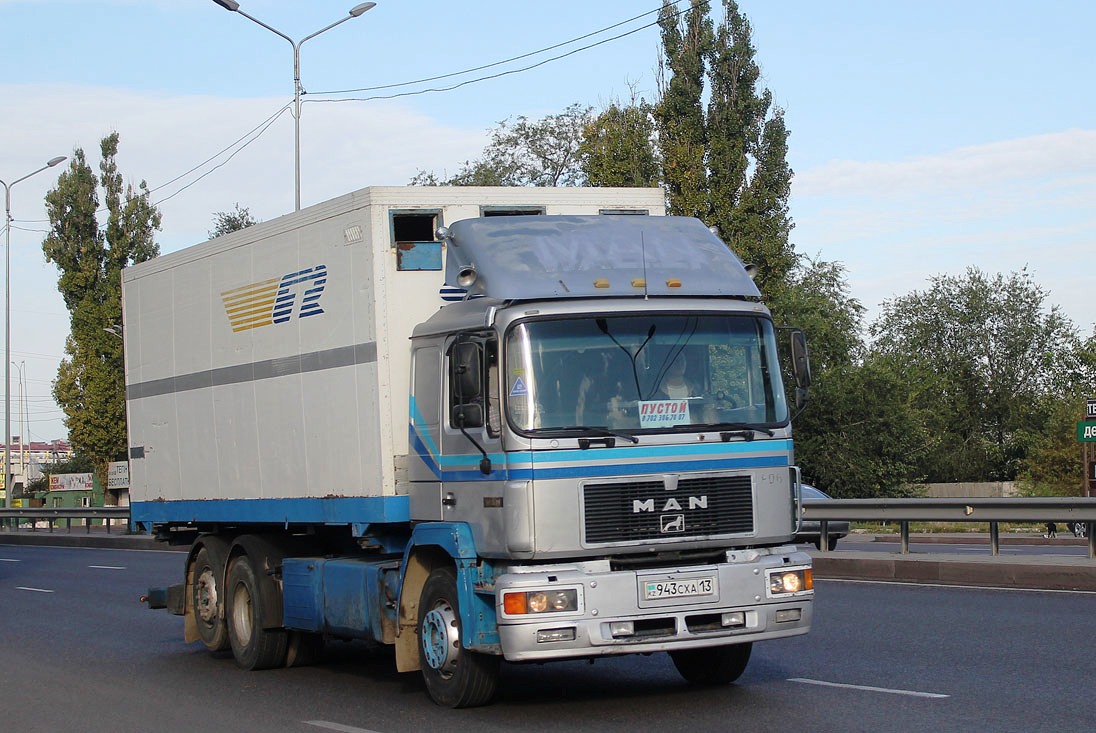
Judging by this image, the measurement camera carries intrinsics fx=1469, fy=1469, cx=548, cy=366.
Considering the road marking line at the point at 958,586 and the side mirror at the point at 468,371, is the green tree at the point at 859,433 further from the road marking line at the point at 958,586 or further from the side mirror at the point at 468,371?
the side mirror at the point at 468,371

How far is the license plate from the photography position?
8.56 m

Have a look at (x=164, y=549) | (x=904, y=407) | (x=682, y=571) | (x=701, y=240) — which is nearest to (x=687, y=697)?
(x=682, y=571)

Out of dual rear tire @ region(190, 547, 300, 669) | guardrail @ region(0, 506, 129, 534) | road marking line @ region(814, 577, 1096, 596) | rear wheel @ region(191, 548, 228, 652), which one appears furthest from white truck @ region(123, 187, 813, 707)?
guardrail @ region(0, 506, 129, 534)

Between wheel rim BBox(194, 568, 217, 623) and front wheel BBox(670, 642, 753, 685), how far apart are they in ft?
14.9

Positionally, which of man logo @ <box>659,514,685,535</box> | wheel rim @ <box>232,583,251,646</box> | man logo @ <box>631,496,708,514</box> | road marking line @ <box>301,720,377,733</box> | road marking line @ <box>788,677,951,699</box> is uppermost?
man logo @ <box>631,496,708,514</box>

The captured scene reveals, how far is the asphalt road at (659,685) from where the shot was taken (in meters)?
8.59

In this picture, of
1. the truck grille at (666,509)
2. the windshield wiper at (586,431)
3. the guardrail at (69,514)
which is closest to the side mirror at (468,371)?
the windshield wiper at (586,431)

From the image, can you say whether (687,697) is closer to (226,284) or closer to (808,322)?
(226,284)

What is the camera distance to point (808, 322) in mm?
59500

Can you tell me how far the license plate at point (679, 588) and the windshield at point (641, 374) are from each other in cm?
91

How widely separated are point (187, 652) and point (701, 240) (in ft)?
21.6

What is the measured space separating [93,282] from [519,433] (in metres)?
56.1

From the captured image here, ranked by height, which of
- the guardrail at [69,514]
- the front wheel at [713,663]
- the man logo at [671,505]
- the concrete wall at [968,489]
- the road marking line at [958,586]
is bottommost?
the concrete wall at [968,489]

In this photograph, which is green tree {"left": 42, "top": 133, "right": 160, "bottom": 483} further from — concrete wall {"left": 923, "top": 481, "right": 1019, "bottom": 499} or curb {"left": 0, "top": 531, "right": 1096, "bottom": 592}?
curb {"left": 0, "top": 531, "right": 1096, "bottom": 592}
